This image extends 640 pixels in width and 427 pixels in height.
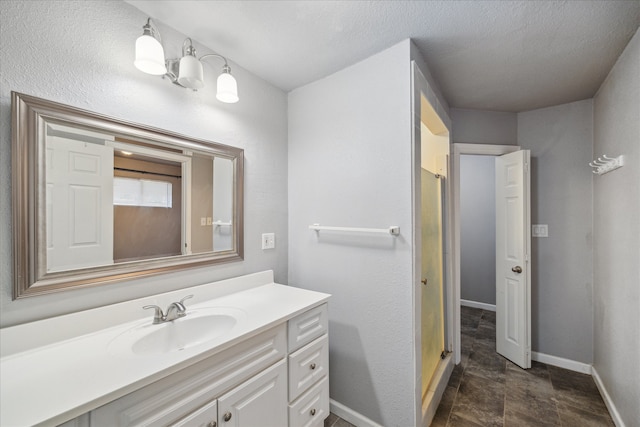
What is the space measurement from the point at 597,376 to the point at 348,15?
313 centimetres

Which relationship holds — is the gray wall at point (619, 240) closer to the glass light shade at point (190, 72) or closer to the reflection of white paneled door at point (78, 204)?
the glass light shade at point (190, 72)

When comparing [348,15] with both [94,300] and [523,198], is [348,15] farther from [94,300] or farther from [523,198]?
[523,198]

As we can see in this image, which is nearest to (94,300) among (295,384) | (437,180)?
(295,384)

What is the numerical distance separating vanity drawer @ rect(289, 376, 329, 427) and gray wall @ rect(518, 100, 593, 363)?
220 cm

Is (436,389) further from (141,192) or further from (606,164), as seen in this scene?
(141,192)

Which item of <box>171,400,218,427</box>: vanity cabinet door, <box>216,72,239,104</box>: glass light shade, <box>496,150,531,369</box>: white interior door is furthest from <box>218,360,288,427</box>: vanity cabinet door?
<box>496,150,531,369</box>: white interior door

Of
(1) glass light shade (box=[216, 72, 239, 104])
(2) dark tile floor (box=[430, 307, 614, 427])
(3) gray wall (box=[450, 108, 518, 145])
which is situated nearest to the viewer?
(1) glass light shade (box=[216, 72, 239, 104])

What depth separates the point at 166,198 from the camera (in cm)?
136

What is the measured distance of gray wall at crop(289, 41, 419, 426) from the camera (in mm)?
1480

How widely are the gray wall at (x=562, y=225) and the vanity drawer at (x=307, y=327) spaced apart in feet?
7.22

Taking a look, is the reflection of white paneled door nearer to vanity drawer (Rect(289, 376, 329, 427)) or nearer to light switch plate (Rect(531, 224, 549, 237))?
vanity drawer (Rect(289, 376, 329, 427))

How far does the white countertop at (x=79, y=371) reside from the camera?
25.4 inches

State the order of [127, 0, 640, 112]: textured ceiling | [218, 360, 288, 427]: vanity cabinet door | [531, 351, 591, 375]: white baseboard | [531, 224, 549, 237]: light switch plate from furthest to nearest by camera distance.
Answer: [531, 224, 549, 237]: light switch plate, [531, 351, 591, 375]: white baseboard, [127, 0, 640, 112]: textured ceiling, [218, 360, 288, 427]: vanity cabinet door

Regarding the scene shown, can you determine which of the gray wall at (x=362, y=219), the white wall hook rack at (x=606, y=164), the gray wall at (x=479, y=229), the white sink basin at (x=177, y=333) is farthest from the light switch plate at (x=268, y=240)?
the gray wall at (x=479, y=229)
